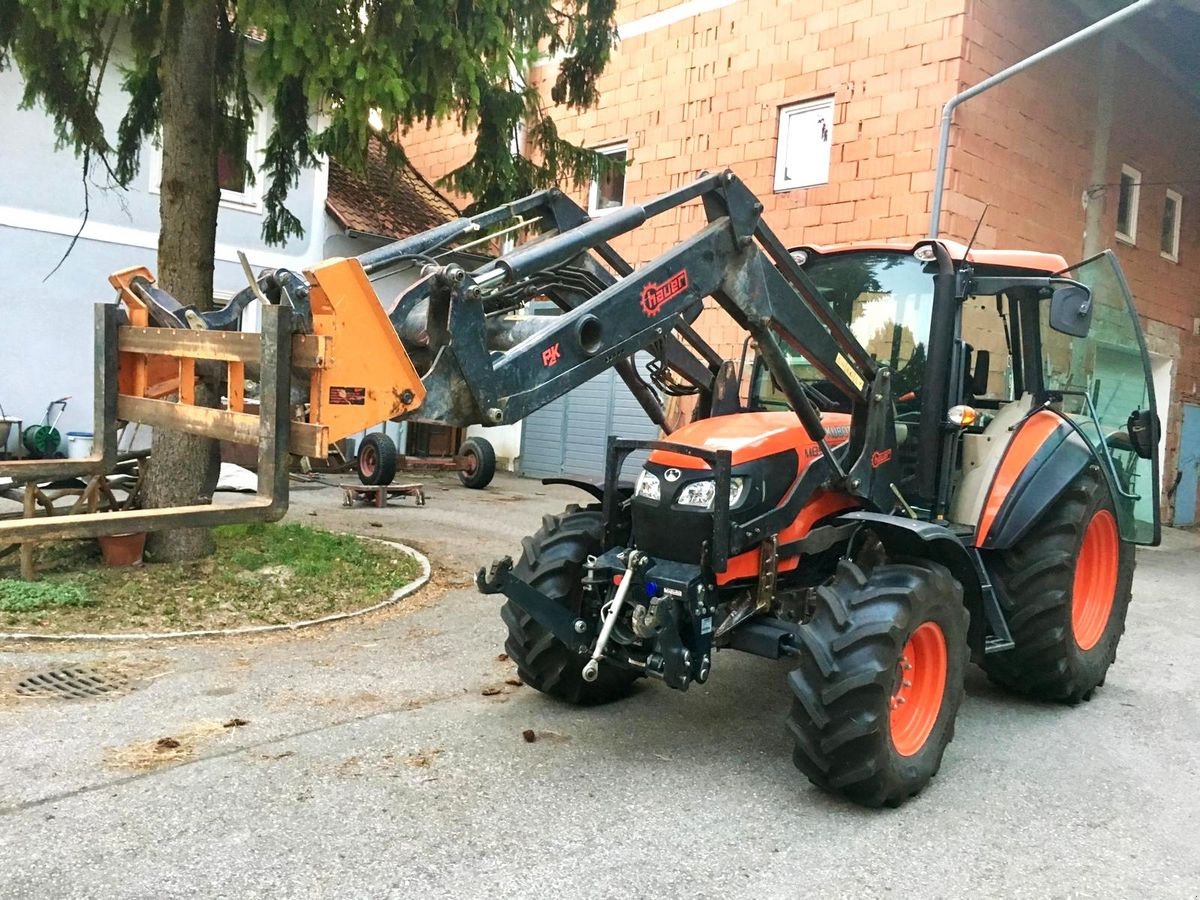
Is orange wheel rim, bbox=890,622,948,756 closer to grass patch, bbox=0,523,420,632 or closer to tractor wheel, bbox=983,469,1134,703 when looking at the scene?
tractor wheel, bbox=983,469,1134,703

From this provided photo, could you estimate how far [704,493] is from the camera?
4105 millimetres

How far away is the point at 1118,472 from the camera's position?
5441 mm

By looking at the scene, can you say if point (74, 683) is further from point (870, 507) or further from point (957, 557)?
point (957, 557)

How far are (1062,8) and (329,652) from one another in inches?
464

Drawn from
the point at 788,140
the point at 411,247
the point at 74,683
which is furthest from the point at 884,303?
the point at 788,140

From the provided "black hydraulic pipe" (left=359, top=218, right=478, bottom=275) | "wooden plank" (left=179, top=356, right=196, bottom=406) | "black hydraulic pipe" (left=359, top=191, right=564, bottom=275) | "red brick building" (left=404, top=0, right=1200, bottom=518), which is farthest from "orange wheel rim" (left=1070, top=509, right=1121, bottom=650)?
"red brick building" (left=404, top=0, right=1200, bottom=518)

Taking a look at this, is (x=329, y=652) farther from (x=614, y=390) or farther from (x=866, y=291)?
(x=614, y=390)

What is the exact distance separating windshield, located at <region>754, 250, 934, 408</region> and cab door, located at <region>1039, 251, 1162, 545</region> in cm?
78

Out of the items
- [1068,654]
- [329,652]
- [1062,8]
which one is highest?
[1062,8]

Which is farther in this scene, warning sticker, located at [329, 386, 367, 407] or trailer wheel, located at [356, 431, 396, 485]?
trailer wheel, located at [356, 431, 396, 485]

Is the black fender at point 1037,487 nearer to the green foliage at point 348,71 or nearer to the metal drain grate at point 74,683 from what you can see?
the green foliage at point 348,71

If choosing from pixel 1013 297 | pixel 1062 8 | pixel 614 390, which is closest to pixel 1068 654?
pixel 1013 297

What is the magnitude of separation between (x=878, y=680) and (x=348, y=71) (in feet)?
15.4

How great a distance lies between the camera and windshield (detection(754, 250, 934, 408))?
5.09 metres
